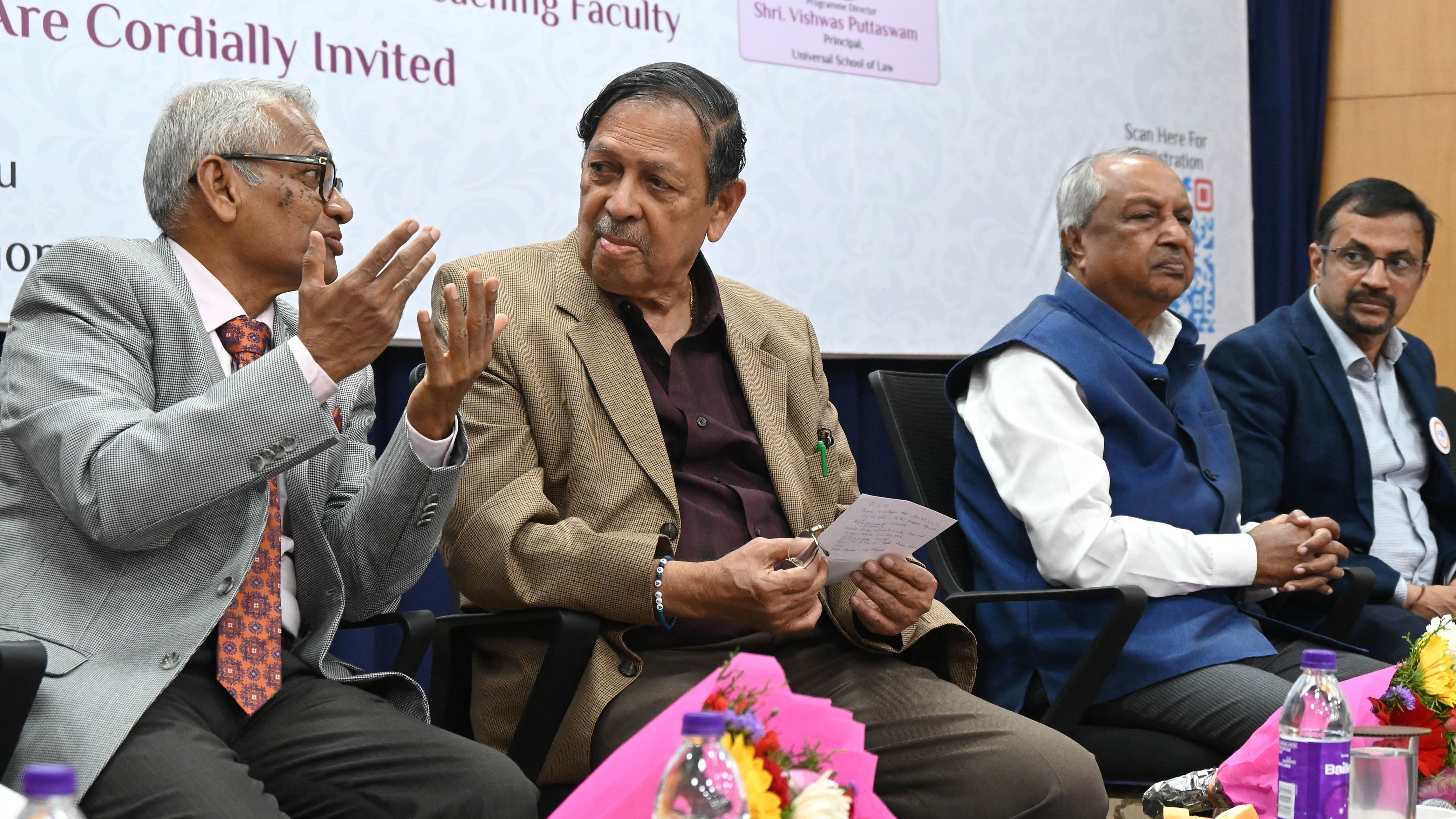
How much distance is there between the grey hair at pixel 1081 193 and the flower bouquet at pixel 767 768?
1809 mm

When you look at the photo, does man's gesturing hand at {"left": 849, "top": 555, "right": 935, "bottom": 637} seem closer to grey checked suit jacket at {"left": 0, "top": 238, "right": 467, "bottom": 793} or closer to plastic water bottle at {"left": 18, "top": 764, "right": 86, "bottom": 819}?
grey checked suit jacket at {"left": 0, "top": 238, "right": 467, "bottom": 793}

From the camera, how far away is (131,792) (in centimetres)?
163

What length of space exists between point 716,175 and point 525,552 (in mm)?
775

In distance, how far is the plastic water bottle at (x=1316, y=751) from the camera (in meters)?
1.62

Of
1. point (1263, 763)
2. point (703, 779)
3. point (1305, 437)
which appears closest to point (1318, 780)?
point (1263, 763)

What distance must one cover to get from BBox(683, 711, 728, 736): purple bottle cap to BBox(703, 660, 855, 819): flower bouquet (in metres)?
0.09

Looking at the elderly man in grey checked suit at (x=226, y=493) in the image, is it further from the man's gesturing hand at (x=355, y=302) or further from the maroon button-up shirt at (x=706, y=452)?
the maroon button-up shirt at (x=706, y=452)

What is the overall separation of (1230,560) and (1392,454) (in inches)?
37.4

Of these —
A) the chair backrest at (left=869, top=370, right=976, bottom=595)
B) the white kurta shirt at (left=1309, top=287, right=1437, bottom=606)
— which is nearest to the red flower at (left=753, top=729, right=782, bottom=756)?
the chair backrest at (left=869, top=370, right=976, bottom=595)

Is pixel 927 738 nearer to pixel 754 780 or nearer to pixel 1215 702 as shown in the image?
pixel 1215 702

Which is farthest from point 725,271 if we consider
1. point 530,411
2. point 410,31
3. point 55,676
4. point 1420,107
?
point 1420,107

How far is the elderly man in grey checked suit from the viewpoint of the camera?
A: 1684 mm

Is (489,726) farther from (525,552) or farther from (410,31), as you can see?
(410,31)

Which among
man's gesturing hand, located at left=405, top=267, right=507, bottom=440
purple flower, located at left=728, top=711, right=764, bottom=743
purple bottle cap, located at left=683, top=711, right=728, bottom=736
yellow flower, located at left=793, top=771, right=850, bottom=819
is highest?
man's gesturing hand, located at left=405, top=267, right=507, bottom=440
